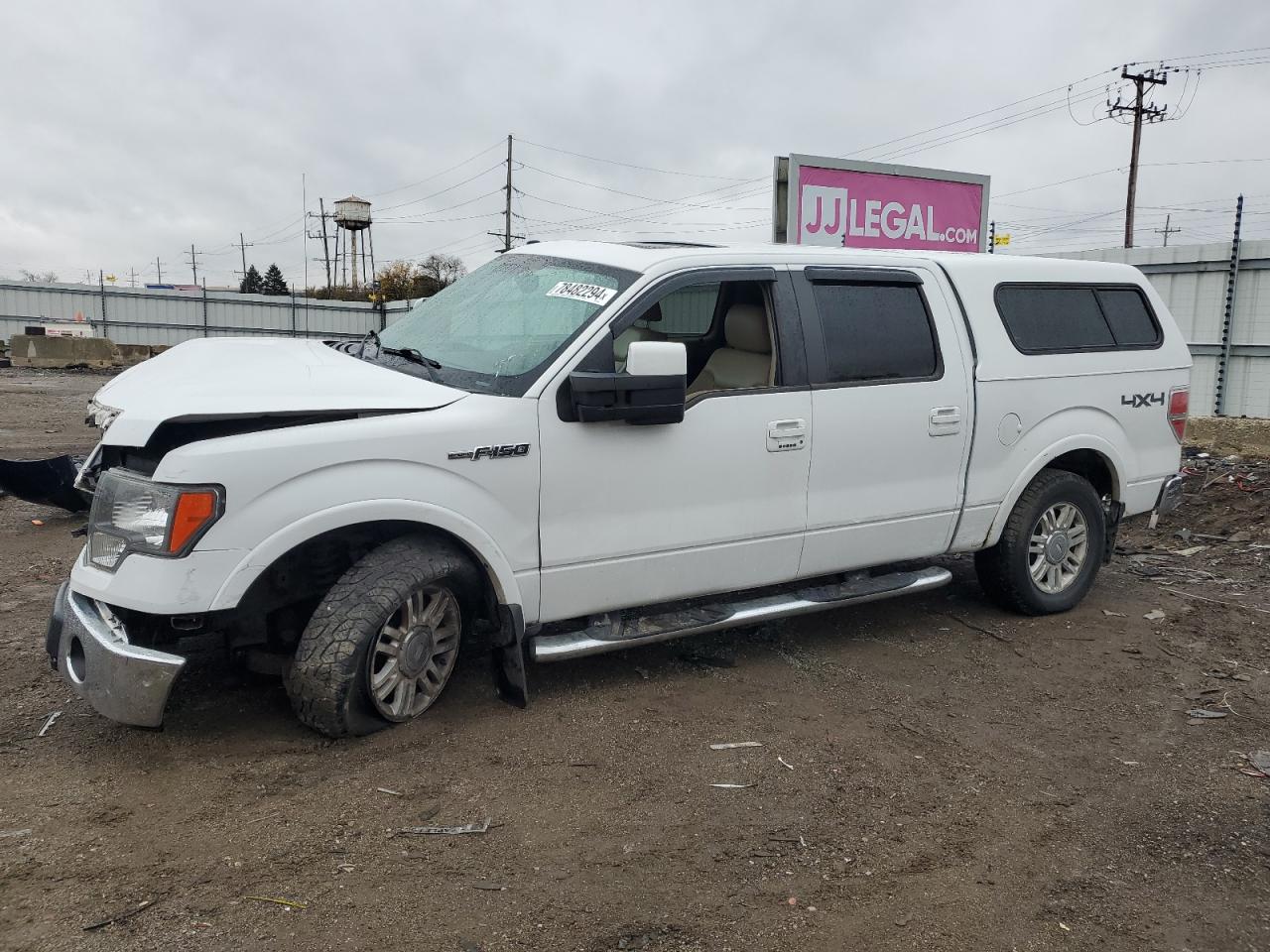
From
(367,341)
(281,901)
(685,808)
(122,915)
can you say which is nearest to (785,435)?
(685,808)

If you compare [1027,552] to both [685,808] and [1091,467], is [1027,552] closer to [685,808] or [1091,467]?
[1091,467]

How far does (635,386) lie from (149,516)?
181 centimetres

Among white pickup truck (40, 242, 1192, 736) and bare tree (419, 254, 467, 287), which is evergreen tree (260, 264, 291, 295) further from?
white pickup truck (40, 242, 1192, 736)

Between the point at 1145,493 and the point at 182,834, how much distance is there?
5.44 metres

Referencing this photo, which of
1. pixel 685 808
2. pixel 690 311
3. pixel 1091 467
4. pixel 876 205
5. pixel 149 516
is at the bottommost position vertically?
pixel 685 808

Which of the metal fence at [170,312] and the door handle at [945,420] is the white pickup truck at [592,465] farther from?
the metal fence at [170,312]

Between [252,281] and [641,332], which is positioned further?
[252,281]

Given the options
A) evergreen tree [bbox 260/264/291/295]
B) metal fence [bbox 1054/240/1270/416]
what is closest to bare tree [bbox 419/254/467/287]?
evergreen tree [bbox 260/264/291/295]

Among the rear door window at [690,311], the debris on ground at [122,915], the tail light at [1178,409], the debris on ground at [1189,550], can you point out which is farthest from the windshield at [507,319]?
the debris on ground at [1189,550]

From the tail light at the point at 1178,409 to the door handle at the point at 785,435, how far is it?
112 inches

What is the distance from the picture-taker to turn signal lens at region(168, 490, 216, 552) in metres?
3.37

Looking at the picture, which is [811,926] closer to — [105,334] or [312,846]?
[312,846]

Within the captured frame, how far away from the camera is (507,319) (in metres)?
4.45

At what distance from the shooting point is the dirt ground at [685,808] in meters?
2.84
